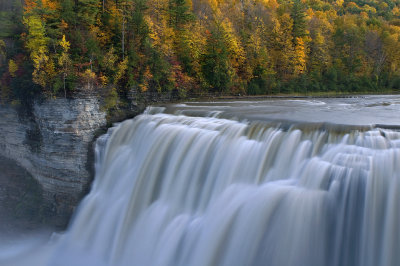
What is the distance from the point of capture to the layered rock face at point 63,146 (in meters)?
14.8

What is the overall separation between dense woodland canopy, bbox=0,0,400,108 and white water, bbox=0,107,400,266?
4.96 metres

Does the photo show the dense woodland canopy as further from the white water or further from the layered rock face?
the white water

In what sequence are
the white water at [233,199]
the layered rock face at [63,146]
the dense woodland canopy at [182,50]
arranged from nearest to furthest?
the white water at [233,199]
the layered rock face at [63,146]
the dense woodland canopy at [182,50]

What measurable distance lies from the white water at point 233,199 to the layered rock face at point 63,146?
100 centimetres

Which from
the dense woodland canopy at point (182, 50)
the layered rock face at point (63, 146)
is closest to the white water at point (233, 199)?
the layered rock face at point (63, 146)

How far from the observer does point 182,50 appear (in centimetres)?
2505

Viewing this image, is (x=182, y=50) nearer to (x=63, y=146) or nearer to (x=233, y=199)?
(x=63, y=146)

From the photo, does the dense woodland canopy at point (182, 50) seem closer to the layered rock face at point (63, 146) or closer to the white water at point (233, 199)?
the layered rock face at point (63, 146)

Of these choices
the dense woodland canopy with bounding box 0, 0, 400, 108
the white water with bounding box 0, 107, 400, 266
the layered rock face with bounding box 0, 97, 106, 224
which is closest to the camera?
the white water with bounding box 0, 107, 400, 266

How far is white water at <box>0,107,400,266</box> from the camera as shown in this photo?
306 inches

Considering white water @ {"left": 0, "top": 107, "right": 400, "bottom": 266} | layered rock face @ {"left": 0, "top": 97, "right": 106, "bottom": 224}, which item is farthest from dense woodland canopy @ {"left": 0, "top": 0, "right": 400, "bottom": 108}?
white water @ {"left": 0, "top": 107, "right": 400, "bottom": 266}

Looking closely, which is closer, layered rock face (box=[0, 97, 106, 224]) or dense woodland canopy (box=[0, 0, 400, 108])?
layered rock face (box=[0, 97, 106, 224])

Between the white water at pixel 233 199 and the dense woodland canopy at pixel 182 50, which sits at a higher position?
the dense woodland canopy at pixel 182 50

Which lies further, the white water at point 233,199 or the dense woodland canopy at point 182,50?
the dense woodland canopy at point 182,50
